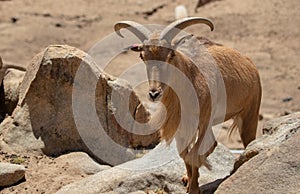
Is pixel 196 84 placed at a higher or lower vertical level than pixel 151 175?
higher

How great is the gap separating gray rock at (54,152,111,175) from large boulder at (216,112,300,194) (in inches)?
76.9

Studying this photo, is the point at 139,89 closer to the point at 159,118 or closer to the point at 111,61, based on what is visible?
the point at 111,61

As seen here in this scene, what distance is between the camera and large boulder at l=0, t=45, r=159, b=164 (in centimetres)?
813

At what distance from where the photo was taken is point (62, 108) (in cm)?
820

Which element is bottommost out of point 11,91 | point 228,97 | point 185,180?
point 185,180

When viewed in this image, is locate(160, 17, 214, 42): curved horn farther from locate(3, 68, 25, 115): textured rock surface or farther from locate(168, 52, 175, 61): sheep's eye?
locate(3, 68, 25, 115): textured rock surface

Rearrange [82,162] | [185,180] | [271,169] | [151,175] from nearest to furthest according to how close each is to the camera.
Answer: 1. [271,169]
2. [151,175]
3. [185,180]
4. [82,162]

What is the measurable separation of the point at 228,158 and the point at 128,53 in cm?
998

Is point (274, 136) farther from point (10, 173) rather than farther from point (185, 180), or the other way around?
point (10, 173)

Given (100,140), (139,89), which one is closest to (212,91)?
(100,140)

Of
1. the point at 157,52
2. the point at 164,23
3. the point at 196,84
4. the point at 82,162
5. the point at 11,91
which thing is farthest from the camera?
the point at 164,23

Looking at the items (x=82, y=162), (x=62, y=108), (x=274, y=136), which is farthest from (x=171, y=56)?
(x=62, y=108)

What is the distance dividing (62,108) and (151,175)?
1.63 meters

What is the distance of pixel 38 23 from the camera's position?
1902 cm
